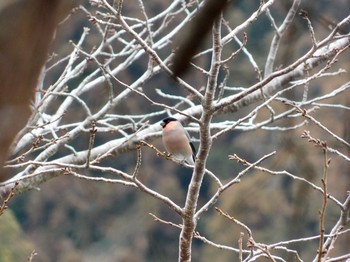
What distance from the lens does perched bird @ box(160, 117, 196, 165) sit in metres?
5.09

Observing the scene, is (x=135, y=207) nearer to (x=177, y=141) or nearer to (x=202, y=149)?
(x=177, y=141)

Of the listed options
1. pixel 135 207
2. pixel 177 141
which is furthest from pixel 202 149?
pixel 135 207

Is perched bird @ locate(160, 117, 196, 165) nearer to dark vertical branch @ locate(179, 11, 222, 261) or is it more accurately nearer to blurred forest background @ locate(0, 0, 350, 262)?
blurred forest background @ locate(0, 0, 350, 262)

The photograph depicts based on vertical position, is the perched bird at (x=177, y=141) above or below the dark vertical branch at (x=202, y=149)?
above

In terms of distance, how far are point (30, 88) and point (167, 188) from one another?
14472mm

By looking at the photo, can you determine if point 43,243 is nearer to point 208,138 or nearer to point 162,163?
point 162,163

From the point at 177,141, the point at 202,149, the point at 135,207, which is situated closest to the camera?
the point at 202,149

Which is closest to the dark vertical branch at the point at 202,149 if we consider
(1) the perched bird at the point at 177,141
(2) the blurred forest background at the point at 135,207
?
(1) the perched bird at the point at 177,141

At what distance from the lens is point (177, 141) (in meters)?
5.08

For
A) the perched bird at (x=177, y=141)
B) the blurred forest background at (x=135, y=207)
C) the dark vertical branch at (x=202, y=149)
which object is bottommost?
the dark vertical branch at (x=202, y=149)

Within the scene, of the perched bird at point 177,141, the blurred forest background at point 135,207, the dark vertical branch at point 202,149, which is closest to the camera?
the dark vertical branch at point 202,149

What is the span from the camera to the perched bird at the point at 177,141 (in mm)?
5090

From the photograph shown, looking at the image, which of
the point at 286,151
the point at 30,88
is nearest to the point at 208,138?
the point at 286,151

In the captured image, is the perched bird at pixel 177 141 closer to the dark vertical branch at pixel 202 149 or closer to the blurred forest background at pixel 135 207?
the blurred forest background at pixel 135 207
